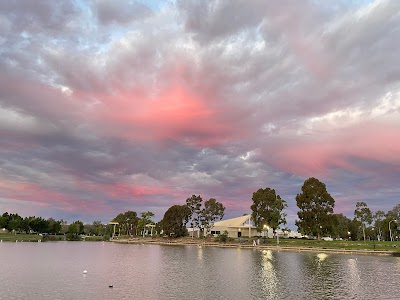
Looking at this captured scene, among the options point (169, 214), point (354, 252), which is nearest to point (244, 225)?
point (169, 214)

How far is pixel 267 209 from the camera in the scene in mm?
120500

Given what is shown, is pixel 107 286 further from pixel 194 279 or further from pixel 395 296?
pixel 395 296

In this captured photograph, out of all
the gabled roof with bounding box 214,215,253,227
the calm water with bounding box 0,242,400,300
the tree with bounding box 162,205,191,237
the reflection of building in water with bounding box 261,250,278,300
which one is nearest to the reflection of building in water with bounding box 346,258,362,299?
the calm water with bounding box 0,242,400,300

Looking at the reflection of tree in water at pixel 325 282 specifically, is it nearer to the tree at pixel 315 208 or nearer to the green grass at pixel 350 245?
the green grass at pixel 350 245

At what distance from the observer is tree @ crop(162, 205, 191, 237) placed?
162875 millimetres

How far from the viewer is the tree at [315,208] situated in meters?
108

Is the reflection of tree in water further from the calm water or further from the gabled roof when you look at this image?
the gabled roof

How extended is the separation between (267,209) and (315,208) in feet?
59.5

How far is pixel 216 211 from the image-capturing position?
515 feet

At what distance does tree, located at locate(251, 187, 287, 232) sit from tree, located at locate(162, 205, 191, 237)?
158ft

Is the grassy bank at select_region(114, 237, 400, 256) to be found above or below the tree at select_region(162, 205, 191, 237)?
below

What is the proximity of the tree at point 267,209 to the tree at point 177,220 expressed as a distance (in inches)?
1896

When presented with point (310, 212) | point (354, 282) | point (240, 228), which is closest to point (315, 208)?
point (310, 212)

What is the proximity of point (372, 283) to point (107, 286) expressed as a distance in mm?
31017
